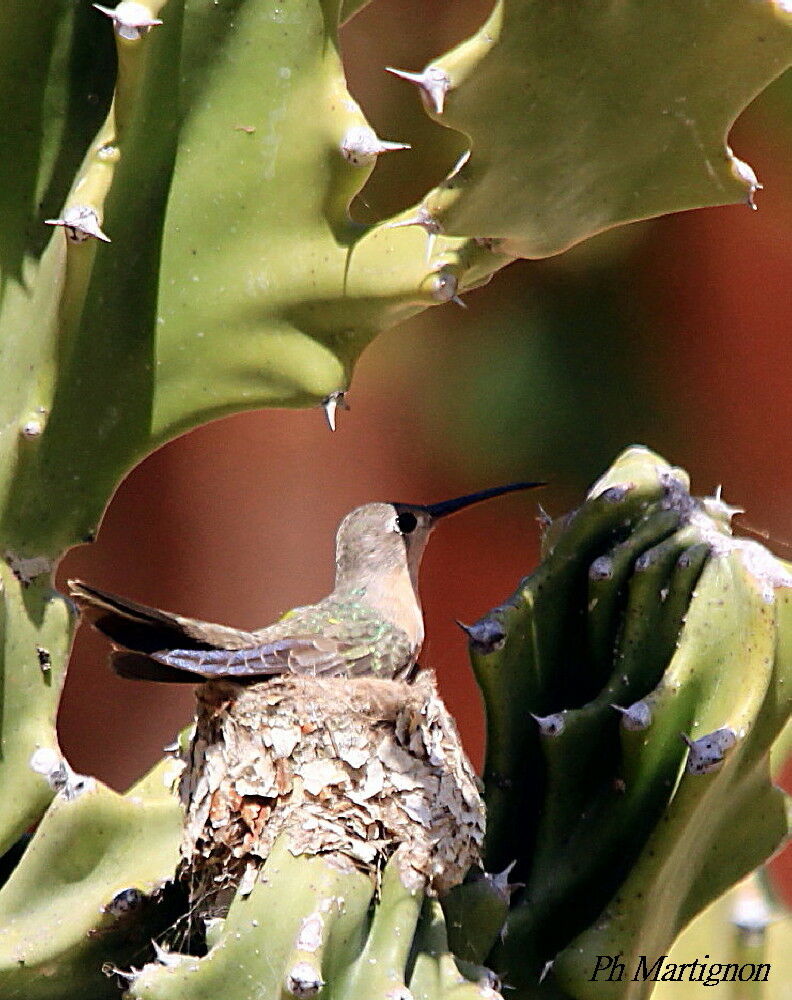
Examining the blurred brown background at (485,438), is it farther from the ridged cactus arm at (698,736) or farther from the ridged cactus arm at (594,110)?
the ridged cactus arm at (594,110)

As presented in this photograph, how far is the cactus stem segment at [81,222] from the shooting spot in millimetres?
1532

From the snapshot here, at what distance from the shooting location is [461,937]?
174cm

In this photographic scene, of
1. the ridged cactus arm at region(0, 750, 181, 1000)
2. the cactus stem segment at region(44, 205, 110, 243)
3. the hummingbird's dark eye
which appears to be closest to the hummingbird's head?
the hummingbird's dark eye

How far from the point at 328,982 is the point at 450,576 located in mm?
2855

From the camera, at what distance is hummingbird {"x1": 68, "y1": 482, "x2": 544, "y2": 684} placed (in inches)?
69.6

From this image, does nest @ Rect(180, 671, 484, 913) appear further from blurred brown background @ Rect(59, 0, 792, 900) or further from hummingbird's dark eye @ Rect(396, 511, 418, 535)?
blurred brown background @ Rect(59, 0, 792, 900)

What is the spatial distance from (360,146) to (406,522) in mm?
1077

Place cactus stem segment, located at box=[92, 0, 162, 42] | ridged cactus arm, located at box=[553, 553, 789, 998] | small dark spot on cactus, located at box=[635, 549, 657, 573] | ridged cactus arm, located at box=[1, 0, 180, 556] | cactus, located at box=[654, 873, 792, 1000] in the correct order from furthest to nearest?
cactus, located at box=[654, 873, 792, 1000] → small dark spot on cactus, located at box=[635, 549, 657, 573] → ridged cactus arm, located at box=[553, 553, 789, 998] → ridged cactus arm, located at box=[1, 0, 180, 556] → cactus stem segment, located at box=[92, 0, 162, 42]

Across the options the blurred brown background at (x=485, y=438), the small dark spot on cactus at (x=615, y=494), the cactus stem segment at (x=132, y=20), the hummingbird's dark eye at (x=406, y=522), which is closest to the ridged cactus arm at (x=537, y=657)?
the small dark spot on cactus at (x=615, y=494)

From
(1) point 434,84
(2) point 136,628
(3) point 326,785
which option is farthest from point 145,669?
(1) point 434,84

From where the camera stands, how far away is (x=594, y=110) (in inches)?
59.6

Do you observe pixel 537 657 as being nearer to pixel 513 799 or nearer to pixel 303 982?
pixel 513 799

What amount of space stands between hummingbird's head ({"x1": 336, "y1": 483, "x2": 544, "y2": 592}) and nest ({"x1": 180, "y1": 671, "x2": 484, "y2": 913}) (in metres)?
0.63

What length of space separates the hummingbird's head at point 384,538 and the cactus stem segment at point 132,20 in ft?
3.91
